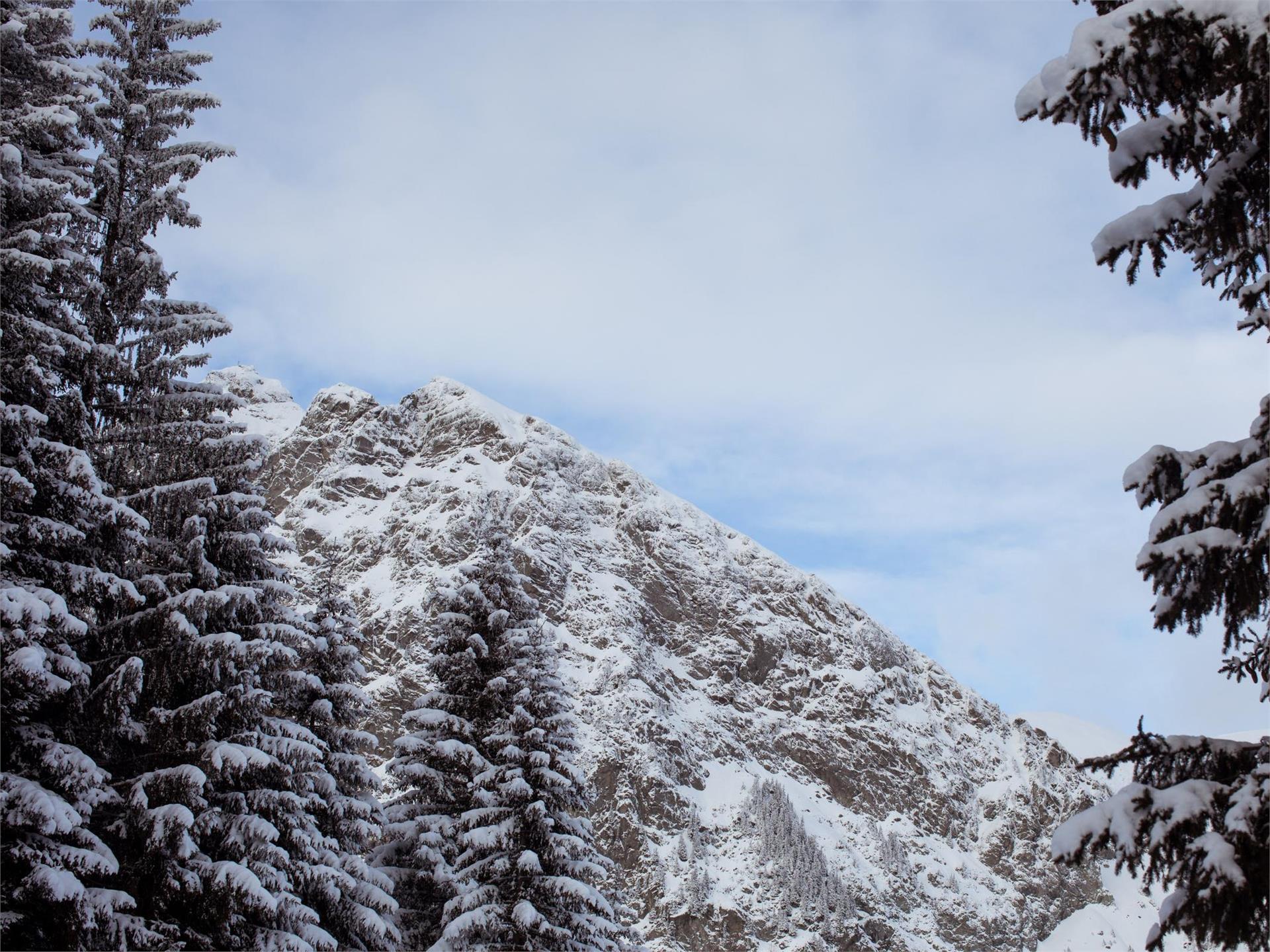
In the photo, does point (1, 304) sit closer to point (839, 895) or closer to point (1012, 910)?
point (839, 895)

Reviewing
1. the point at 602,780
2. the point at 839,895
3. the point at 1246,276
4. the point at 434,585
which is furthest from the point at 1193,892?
the point at 839,895

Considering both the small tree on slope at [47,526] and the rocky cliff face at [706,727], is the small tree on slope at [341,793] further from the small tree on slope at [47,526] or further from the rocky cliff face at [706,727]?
the rocky cliff face at [706,727]

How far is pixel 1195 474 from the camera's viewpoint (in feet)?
19.4

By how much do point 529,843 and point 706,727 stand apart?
531 feet

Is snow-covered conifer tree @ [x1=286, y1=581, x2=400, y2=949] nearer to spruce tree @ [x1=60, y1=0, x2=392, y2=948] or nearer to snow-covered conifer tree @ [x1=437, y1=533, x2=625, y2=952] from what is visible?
spruce tree @ [x1=60, y1=0, x2=392, y2=948]

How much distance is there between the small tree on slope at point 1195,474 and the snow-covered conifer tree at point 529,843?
497 inches

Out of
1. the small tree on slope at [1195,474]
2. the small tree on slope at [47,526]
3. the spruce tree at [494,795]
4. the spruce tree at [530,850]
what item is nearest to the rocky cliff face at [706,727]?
the spruce tree at [494,795]

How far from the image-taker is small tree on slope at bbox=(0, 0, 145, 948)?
10695 mm

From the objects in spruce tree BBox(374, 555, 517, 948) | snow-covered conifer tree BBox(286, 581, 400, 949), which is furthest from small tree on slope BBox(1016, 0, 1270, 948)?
spruce tree BBox(374, 555, 517, 948)

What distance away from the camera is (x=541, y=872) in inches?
674

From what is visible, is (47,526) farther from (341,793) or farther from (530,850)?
(530,850)

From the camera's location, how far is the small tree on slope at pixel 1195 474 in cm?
535

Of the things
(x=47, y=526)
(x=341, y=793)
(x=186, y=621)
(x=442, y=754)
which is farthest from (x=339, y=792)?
(x=47, y=526)

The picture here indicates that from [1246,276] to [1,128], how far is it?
13.6 meters
